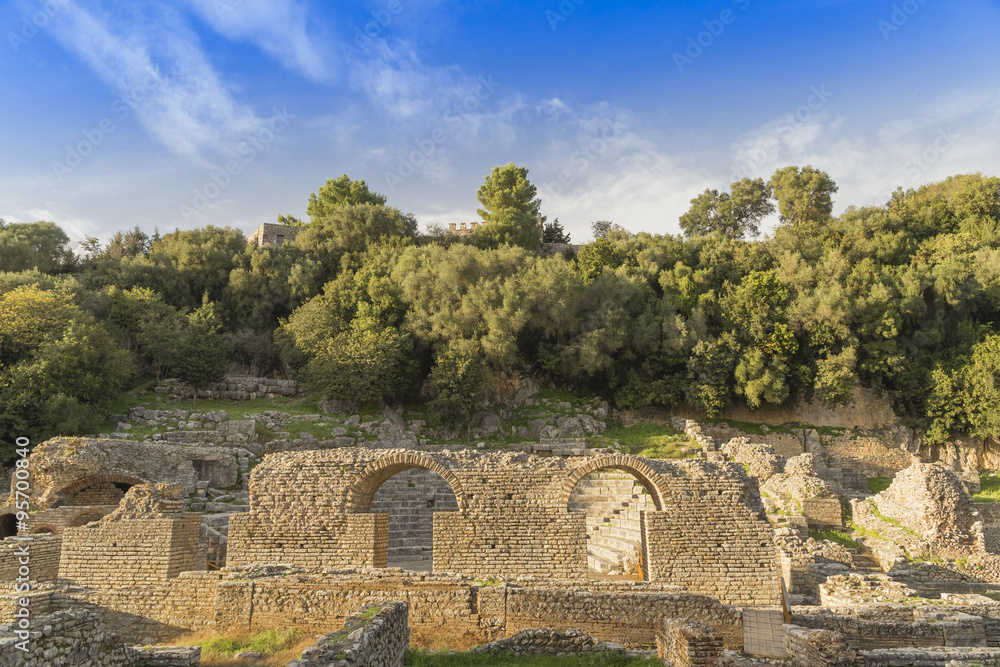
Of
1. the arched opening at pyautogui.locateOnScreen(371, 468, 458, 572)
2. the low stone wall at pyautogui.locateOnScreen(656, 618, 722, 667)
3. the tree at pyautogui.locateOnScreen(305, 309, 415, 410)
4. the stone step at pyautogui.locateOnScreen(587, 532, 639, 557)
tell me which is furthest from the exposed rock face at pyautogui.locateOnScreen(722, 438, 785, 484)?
Result: the tree at pyautogui.locateOnScreen(305, 309, 415, 410)

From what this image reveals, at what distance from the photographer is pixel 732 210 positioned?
129 feet

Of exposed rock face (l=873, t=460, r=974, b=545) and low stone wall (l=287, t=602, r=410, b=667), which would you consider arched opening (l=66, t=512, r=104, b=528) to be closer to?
low stone wall (l=287, t=602, r=410, b=667)

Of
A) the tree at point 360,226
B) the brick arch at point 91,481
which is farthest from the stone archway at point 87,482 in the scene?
the tree at point 360,226

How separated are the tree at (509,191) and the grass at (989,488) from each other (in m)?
25.6

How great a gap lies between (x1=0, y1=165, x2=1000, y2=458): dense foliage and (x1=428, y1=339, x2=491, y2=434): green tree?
0.28 ft

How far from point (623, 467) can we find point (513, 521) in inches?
79.9

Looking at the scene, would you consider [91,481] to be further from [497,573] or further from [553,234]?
[553,234]

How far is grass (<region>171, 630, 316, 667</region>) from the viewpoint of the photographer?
7262mm

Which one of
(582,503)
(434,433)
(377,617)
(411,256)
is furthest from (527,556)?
(411,256)

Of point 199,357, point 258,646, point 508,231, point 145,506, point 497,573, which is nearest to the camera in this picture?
point 258,646

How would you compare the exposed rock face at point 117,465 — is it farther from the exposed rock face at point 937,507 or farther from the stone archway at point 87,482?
the exposed rock face at point 937,507

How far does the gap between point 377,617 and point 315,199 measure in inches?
1449

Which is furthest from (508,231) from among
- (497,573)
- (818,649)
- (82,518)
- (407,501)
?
(818,649)

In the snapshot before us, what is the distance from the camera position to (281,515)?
398 inches
